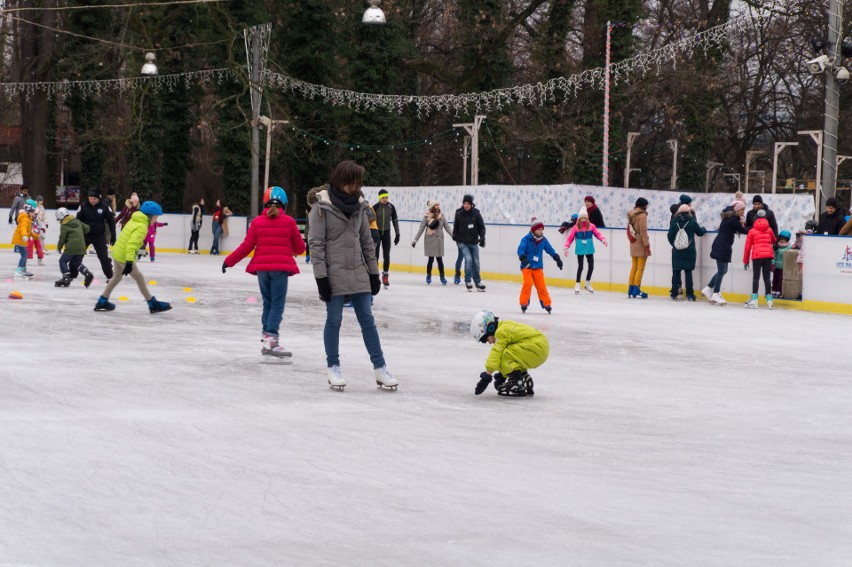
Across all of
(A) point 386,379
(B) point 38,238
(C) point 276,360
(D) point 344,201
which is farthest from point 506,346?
(B) point 38,238

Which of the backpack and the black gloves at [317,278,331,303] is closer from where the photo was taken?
the black gloves at [317,278,331,303]

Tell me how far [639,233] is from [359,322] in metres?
13.2

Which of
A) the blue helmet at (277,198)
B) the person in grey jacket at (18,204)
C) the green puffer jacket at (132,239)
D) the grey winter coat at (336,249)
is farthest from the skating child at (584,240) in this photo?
the person in grey jacket at (18,204)

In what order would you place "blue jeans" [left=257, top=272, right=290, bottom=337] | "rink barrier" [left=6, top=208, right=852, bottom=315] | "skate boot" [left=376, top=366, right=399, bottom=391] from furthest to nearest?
"rink barrier" [left=6, top=208, right=852, bottom=315], "blue jeans" [left=257, top=272, right=290, bottom=337], "skate boot" [left=376, top=366, right=399, bottom=391]

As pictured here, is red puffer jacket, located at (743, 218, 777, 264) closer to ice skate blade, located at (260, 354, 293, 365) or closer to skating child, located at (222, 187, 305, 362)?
skating child, located at (222, 187, 305, 362)

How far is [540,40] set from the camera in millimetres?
39531

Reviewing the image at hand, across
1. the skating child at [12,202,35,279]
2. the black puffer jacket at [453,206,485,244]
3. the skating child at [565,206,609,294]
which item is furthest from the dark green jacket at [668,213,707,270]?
the skating child at [12,202,35,279]

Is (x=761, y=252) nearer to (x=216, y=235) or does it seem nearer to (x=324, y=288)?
(x=324, y=288)

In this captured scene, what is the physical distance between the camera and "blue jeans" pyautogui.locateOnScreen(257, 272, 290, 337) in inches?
438

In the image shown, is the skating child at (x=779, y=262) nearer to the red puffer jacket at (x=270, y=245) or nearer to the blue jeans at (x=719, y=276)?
the blue jeans at (x=719, y=276)

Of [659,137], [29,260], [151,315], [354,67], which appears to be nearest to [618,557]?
[151,315]

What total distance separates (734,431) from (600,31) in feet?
107

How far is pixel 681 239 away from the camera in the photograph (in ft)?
68.6

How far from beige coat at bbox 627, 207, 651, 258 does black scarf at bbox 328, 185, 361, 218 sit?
13042mm
